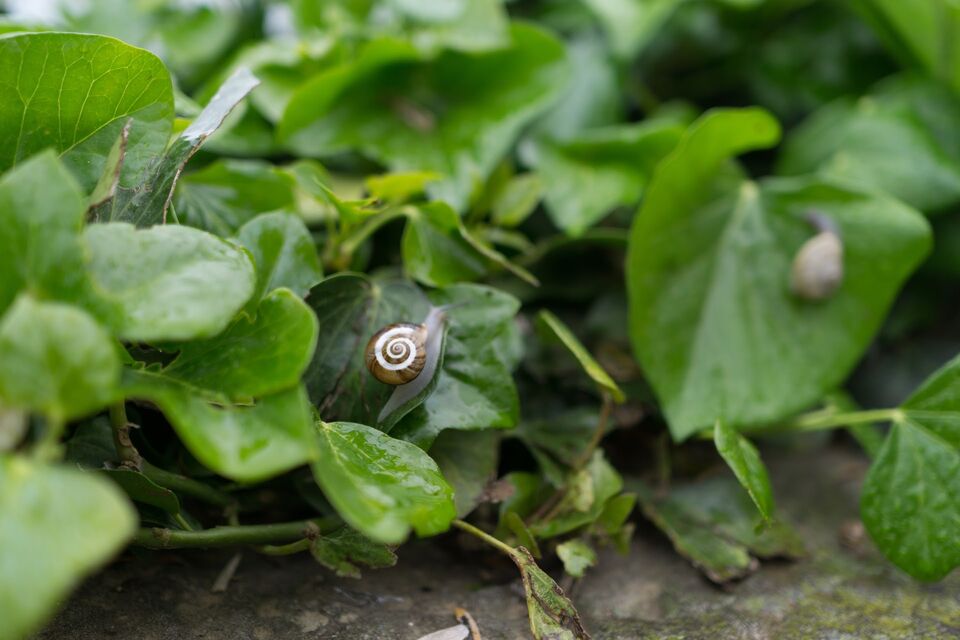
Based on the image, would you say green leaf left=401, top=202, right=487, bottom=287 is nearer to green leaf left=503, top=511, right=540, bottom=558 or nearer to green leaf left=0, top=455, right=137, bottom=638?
green leaf left=503, top=511, right=540, bottom=558

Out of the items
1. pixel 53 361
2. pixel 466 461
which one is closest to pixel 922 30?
pixel 466 461

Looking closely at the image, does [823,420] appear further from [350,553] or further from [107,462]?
[107,462]

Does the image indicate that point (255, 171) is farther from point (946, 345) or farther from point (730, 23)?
point (946, 345)

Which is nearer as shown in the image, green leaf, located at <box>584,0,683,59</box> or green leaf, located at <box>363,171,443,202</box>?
green leaf, located at <box>363,171,443,202</box>

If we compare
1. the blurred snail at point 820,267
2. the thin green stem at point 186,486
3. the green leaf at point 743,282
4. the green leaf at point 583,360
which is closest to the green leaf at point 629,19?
the green leaf at point 743,282

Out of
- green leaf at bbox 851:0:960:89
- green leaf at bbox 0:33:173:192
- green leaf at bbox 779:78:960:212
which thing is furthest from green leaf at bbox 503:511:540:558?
green leaf at bbox 851:0:960:89

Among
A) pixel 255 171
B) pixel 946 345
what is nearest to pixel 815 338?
pixel 946 345

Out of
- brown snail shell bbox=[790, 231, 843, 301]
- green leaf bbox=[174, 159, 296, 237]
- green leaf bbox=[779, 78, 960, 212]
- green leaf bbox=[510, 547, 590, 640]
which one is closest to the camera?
green leaf bbox=[510, 547, 590, 640]
